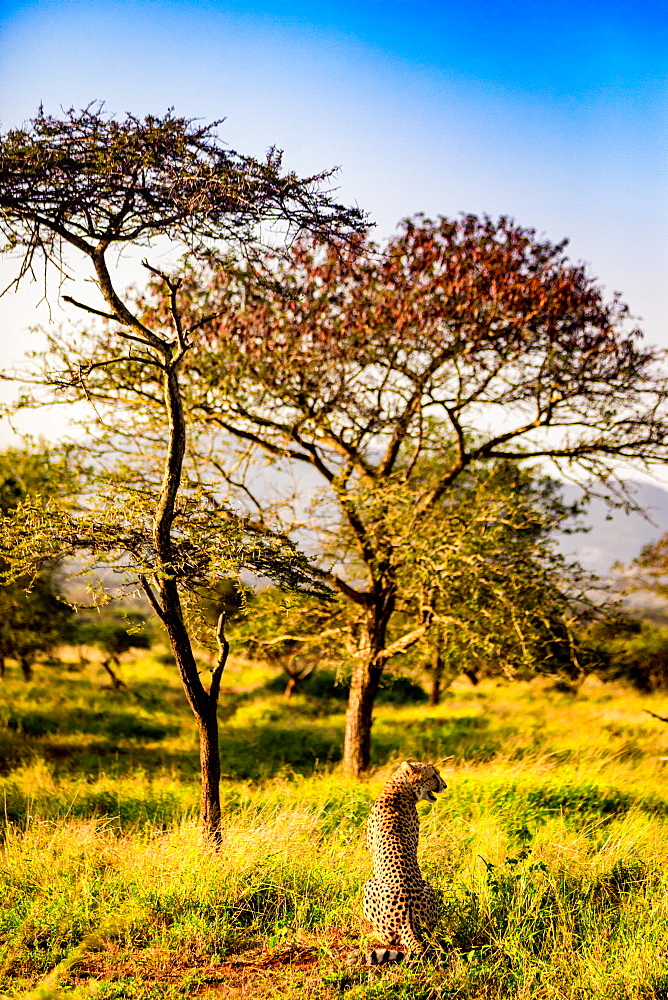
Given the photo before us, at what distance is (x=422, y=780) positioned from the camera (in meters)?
4.91

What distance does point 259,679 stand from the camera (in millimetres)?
24594

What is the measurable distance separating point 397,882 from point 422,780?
664 millimetres

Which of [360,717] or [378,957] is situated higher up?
[360,717]

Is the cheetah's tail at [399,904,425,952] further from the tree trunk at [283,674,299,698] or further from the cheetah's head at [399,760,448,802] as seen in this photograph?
the tree trunk at [283,674,299,698]

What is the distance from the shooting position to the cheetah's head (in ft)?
16.0

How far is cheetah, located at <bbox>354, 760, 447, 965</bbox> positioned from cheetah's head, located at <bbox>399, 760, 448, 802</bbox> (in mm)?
11

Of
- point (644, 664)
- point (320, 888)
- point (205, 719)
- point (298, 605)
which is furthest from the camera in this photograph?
point (644, 664)

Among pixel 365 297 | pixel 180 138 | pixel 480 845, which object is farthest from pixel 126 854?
pixel 365 297

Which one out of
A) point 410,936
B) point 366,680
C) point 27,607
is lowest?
point 410,936

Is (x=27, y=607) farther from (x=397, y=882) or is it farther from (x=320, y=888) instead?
(x=397, y=882)

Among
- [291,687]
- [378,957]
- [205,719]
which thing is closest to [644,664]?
[291,687]

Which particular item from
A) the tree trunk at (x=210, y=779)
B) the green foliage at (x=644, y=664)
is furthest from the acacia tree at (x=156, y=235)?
the green foliage at (x=644, y=664)

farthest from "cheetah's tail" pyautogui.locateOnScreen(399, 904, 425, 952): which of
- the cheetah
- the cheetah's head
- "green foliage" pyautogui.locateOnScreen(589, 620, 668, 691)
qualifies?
"green foliage" pyautogui.locateOnScreen(589, 620, 668, 691)

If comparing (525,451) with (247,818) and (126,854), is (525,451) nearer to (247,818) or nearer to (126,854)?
(247,818)
